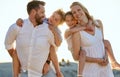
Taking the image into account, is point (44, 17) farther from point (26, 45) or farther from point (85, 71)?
point (85, 71)

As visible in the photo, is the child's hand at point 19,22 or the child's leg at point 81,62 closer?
the child's leg at point 81,62

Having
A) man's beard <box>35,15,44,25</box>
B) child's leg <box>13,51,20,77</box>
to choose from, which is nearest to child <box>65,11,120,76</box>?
man's beard <box>35,15,44,25</box>

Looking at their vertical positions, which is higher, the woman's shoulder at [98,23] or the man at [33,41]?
the woman's shoulder at [98,23]

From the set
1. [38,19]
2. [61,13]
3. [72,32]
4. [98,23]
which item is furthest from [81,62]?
[61,13]

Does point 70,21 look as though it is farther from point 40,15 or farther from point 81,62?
point 81,62

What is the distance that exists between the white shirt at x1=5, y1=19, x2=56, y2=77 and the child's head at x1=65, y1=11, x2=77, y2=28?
34 centimetres

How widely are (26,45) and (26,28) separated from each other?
0.84 ft

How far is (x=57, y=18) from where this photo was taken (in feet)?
25.9

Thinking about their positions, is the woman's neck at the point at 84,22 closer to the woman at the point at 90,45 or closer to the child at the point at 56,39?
the woman at the point at 90,45

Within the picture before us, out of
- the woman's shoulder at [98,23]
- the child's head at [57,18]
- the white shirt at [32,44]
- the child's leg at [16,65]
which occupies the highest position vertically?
the child's head at [57,18]

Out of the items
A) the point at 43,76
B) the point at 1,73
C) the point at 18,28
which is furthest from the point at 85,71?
the point at 1,73

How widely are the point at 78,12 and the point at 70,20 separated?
12.5 inches

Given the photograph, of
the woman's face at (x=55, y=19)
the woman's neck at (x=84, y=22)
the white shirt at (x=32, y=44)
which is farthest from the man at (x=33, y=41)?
the woman's neck at (x=84, y=22)

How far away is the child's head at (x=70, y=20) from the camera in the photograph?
7.66 m
